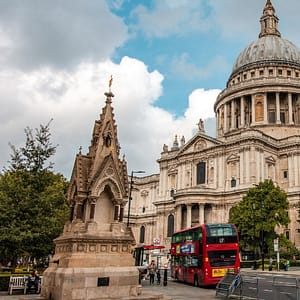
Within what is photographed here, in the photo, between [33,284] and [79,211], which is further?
[33,284]

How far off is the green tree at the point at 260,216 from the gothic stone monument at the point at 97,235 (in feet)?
115

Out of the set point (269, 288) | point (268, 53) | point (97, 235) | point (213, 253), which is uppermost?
point (268, 53)

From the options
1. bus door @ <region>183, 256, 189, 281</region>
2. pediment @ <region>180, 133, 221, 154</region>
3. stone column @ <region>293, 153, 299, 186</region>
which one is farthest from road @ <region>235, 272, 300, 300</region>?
pediment @ <region>180, 133, 221, 154</region>

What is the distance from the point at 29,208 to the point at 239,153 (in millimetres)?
42822

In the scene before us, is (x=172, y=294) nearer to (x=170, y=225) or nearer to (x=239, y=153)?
(x=239, y=153)

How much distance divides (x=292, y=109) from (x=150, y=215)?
1484 inches

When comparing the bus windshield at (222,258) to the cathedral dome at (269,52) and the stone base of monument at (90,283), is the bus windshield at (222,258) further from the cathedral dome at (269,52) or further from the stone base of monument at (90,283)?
the cathedral dome at (269,52)

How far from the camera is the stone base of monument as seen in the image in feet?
49.5

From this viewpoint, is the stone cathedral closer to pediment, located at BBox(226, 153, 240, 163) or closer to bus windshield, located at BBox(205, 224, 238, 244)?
pediment, located at BBox(226, 153, 240, 163)

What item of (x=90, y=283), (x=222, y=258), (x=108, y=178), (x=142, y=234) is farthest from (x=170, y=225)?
(x=90, y=283)

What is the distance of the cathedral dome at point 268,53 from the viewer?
87312 millimetres

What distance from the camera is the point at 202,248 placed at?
2872 centimetres

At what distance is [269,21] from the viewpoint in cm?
9894

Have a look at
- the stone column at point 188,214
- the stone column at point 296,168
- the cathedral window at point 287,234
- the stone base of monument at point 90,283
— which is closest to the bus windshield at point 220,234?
the stone base of monument at point 90,283
